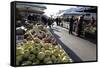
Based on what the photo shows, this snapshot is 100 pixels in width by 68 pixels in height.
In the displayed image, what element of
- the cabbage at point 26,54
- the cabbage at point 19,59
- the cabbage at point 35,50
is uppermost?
the cabbage at point 35,50

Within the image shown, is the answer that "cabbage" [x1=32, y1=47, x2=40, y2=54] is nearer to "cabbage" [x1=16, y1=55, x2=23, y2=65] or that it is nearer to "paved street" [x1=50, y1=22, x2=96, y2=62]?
"cabbage" [x1=16, y1=55, x2=23, y2=65]

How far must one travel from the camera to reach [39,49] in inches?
91.7

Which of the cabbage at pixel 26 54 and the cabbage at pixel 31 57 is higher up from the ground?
the cabbage at pixel 26 54

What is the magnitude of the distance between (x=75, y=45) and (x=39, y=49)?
41 cm

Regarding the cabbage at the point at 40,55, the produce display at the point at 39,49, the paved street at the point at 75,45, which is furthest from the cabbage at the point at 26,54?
the paved street at the point at 75,45

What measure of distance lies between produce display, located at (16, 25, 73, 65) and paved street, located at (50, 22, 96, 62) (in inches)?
2.5

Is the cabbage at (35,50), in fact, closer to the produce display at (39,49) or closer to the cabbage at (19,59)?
the produce display at (39,49)

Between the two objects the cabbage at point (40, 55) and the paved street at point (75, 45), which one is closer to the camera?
the cabbage at point (40, 55)

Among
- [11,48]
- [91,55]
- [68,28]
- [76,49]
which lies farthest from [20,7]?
[91,55]

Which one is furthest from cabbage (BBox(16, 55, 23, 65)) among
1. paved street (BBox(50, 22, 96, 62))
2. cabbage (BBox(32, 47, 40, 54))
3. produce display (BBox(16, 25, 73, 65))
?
paved street (BBox(50, 22, 96, 62))

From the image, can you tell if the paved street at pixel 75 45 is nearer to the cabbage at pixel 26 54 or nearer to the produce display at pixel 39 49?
the produce display at pixel 39 49

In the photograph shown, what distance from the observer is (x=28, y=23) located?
7.55 feet

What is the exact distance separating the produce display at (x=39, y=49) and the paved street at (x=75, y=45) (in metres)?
0.06

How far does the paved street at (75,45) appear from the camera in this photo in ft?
8.05
